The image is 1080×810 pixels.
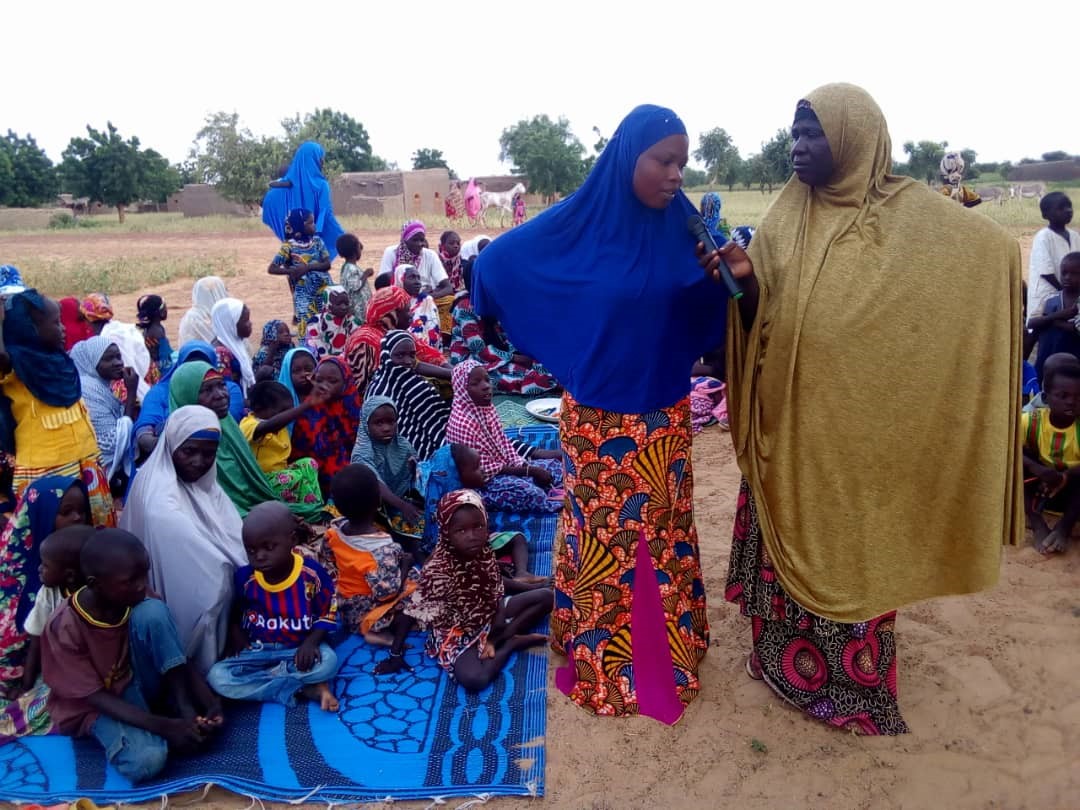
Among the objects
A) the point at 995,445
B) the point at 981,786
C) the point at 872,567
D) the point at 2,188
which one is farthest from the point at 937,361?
the point at 2,188

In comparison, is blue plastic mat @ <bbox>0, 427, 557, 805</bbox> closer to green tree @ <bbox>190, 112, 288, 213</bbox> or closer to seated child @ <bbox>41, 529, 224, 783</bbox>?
seated child @ <bbox>41, 529, 224, 783</bbox>

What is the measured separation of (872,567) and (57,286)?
49.4 feet

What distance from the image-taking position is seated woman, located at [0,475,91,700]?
3400 mm

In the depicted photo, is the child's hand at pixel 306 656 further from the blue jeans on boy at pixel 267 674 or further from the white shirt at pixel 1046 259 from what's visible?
the white shirt at pixel 1046 259

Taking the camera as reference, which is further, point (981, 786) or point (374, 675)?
point (374, 675)

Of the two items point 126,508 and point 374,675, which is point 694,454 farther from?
point 126,508

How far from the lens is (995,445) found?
8.61ft

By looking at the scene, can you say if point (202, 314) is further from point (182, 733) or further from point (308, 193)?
point (182, 733)

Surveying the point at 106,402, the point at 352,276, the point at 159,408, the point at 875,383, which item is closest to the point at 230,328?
the point at 106,402

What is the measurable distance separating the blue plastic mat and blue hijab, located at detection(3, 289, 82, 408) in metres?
1.44

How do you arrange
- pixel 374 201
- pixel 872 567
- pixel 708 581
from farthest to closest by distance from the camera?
pixel 374 201
pixel 708 581
pixel 872 567

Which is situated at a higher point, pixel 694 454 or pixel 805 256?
pixel 805 256

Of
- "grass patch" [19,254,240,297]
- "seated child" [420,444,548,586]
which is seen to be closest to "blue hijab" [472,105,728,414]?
"seated child" [420,444,548,586]

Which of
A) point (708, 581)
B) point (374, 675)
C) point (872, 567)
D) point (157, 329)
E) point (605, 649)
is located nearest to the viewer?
point (872, 567)
